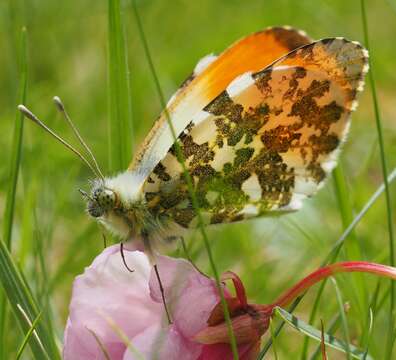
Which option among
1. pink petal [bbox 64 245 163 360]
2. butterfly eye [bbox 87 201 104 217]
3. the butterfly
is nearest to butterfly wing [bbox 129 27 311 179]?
the butterfly

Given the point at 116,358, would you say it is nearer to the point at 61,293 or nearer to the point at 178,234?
the point at 178,234

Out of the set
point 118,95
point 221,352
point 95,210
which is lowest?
point 221,352

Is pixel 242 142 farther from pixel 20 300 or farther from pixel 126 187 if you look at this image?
pixel 20 300

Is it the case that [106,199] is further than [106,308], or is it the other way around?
[106,199]

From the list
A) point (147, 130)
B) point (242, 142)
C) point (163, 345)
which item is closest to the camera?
point (163, 345)

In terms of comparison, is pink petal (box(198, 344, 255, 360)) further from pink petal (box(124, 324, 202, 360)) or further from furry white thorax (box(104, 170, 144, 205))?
furry white thorax (box(104, 170, 144, 205))

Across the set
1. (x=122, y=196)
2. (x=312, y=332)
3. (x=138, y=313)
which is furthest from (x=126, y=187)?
(x=312, y=332)

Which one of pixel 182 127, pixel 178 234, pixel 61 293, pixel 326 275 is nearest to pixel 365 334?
pixel 326 275

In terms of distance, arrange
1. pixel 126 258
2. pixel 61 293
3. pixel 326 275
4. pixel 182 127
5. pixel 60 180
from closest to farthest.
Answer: pixel 326 275
pixel 126 258
pixel 182 127
pixel 61 293
pixel 60 180
